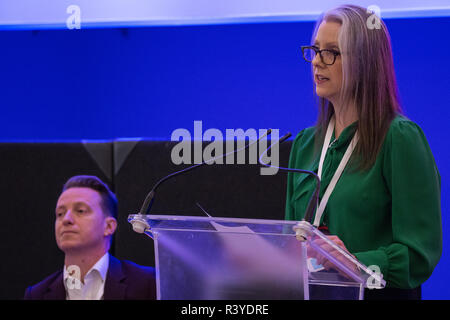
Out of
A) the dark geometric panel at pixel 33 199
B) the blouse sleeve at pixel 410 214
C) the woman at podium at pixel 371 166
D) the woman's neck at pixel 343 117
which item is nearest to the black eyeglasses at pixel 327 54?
the woman at podium at pixel 371 166

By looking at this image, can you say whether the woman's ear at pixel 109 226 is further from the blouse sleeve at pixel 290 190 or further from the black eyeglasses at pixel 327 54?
the black eyeglasses at pixel 327 54

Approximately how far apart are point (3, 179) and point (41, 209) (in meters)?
0.24

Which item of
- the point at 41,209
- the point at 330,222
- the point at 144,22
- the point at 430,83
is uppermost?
the point at 144,22

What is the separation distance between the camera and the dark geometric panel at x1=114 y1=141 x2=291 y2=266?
2.61m

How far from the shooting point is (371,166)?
1.53 meters

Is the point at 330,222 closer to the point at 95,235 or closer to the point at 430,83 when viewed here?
the point at 95,235

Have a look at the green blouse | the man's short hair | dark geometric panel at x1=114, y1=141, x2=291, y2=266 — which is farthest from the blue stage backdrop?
the green blouse

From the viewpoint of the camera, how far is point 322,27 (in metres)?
1.64

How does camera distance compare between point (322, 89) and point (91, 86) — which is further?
point (91, 86)

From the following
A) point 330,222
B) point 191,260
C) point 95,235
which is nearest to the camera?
point 191,260

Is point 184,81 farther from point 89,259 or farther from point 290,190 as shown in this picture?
point 290,190

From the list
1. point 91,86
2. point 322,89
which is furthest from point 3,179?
point 322,89

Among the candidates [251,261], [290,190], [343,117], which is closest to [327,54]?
[343,117]

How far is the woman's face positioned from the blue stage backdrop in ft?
3.31
